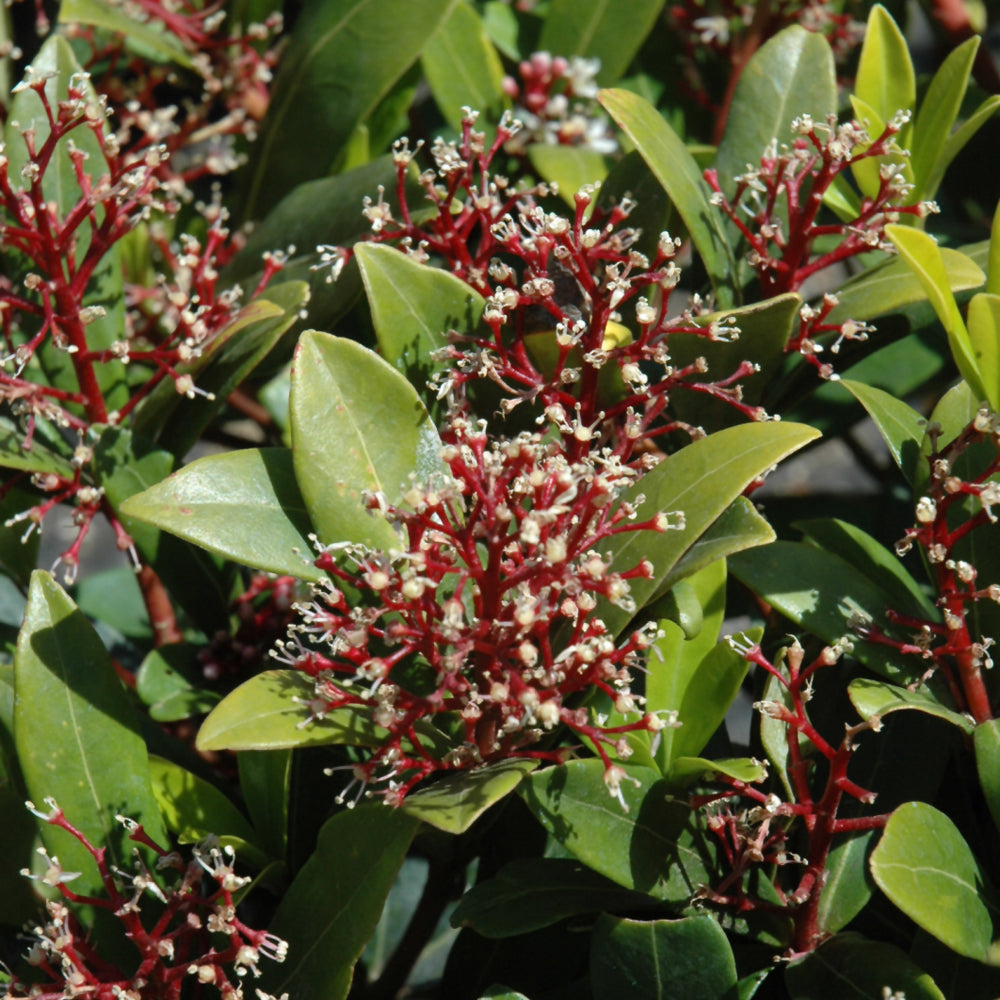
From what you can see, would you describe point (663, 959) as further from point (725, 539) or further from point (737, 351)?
point (737, 351)

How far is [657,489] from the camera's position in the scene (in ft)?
4.23

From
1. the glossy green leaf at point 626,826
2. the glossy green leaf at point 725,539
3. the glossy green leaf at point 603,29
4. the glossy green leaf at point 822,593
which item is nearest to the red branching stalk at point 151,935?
the glossy green leaf at point 626,826

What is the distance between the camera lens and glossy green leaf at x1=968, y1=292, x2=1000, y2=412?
1232 mm

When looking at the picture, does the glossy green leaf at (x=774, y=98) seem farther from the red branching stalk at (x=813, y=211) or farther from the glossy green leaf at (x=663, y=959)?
the glossy green leaf at (x=663, y=959)

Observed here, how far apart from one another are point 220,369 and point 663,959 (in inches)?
37.7

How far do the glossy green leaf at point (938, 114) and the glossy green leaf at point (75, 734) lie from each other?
1.30m

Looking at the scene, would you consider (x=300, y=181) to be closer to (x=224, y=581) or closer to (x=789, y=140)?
(x=224, y=581)

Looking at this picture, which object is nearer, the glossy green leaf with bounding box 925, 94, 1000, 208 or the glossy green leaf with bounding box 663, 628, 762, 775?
the glossy green leaf with bounding box 663, 628, 762, 775

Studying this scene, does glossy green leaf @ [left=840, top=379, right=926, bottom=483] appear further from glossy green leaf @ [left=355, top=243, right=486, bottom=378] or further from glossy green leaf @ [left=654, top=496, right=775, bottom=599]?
glossy green leaf @ [left=355, top=243, right=486, bottom=378]

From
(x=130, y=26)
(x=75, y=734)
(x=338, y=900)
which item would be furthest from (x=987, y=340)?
(x=130, y=26)

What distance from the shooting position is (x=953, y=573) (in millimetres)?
1370

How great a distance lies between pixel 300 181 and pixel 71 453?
690 millimetres

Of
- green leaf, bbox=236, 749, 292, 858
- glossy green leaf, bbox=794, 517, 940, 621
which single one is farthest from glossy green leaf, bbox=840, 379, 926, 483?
green leaf, bbox=236, 749, 292, 858

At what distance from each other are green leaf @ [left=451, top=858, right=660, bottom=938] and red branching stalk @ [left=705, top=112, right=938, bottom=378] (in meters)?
0.66
